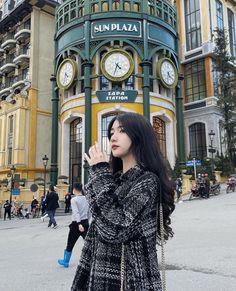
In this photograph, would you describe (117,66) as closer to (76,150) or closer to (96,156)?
(76,150)

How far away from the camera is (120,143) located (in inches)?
76.9

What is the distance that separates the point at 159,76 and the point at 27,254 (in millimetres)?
25002

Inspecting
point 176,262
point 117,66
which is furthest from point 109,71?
point 176,262


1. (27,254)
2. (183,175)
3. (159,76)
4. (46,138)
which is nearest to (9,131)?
(46,138)

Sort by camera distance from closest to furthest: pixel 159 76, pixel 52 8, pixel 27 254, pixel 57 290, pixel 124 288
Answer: pixel 124 288
pixel 57 290
pixel 27 254
pixel 159 76
pixel 52 8

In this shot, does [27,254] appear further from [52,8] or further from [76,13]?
[52,8]

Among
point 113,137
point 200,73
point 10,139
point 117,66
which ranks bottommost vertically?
point 113,137

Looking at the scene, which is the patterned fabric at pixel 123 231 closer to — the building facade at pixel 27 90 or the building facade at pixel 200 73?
the building facade at pixel 27 90

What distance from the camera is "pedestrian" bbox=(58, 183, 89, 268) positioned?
6337 mm

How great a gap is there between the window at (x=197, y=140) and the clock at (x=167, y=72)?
9.04 m

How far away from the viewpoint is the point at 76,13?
30.8 metres

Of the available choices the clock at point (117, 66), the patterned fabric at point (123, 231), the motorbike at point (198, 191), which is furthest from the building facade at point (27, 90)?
the patterned fabric at point (123, 231)

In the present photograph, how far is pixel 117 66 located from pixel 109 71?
0.81 m

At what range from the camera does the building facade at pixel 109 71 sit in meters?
29.2
